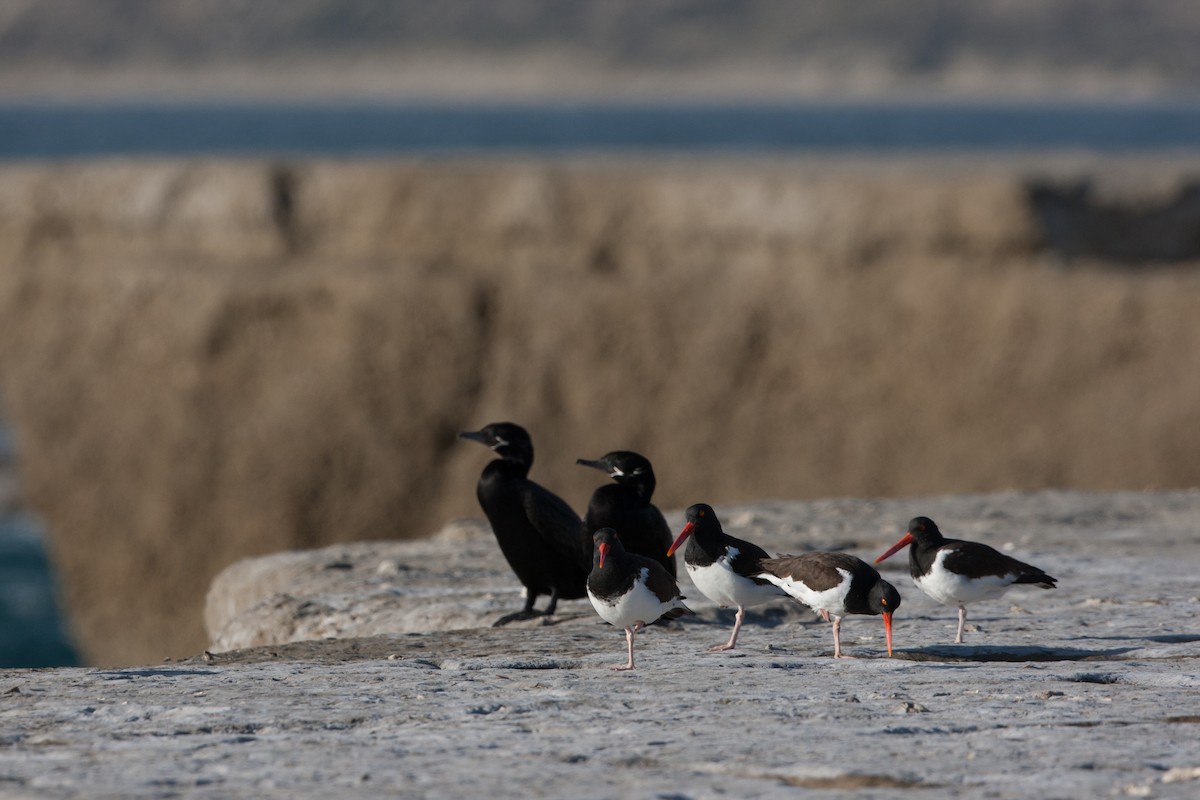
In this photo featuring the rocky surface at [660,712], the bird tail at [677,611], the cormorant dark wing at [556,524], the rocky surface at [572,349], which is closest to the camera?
the rocky surface at [660,712]

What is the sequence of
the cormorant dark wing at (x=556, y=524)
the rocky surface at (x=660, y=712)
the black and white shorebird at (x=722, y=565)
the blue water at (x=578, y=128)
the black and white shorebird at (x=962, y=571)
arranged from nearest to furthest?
the rocky surface at (x=660, y=712) → the black and white shorebird at (x=722, y=565) → the black and white shorebird at (x=962, y=571) → the cormorant dark wing at (x=556, y=524) → the blue water at (x=578, y=128)

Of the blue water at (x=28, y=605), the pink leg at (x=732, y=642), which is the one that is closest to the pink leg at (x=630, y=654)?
the pink leg at (x=732, y=642)

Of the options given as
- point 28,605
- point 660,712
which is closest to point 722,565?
point 660,712

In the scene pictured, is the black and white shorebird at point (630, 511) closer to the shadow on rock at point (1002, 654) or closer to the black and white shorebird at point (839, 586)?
the black and white shorebird at point (839, 586)

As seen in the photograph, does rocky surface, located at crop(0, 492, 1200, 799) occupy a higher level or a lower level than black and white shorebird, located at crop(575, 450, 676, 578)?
lower

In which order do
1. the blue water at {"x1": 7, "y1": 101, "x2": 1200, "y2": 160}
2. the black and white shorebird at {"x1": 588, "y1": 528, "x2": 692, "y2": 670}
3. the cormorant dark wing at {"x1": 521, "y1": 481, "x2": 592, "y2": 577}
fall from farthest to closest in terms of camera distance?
the blue water at {"x1": 7, "y1": 101, "x2": 1200, "y2": 160}, the cormorant dark wing at {"x1": 521, "y1": 481, "x2": 592, "y2": 577}, the black and white shorebird at {"x1": 588, "y1": 528, "x2": 692, "y2": 670}

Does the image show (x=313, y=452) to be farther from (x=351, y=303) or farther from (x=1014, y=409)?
(x=1014, y=409)

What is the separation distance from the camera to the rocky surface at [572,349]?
20.0 meters

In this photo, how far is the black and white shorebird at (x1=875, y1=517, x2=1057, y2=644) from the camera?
664cm

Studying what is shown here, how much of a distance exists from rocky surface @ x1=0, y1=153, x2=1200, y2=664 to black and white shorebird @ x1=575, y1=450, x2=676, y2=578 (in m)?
12.7

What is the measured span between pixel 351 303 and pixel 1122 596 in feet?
49.8

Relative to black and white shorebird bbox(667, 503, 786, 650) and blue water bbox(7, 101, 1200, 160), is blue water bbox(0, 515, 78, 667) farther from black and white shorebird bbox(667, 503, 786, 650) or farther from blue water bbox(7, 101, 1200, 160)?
blue water bbox(7, 101, 1200, 160)

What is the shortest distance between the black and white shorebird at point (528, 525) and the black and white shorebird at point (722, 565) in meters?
1.02

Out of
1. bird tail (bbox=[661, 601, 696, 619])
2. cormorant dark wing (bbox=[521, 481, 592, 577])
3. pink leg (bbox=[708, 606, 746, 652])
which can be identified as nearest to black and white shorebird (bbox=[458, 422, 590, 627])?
cormorant dark wing (bbox=[521, 481, 592, 577])
